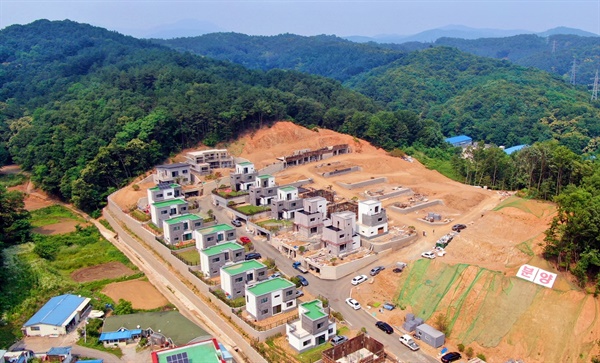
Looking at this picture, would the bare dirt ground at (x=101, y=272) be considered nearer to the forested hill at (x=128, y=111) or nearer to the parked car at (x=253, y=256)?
the parked car at (x=253, y=256)

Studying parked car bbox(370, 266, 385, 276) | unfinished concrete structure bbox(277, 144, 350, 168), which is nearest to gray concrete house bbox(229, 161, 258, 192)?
unfinished concrete structure bbox(277, 144, 350, 168)

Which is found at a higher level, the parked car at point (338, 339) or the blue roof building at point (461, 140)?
the parked car at point (338, 339)

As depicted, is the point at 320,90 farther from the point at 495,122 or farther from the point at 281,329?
the point at 281,329

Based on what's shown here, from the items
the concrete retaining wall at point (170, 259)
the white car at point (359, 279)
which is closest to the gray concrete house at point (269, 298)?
the concrete retaining wall at point (170, 259)

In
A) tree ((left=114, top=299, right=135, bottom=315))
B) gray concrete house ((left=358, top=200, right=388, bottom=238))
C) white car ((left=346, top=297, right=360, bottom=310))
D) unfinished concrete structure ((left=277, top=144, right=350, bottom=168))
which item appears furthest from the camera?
unfinished concrete structure ((left=277, top=144, right=350, bottom=168))

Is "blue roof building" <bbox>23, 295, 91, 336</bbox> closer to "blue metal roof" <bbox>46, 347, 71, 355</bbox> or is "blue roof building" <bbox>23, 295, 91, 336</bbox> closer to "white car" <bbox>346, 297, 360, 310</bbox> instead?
"blue metal roof" <bbox>46, 347, 71, 355</bbox>

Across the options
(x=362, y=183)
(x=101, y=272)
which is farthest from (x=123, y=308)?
(x=362, y=183)
